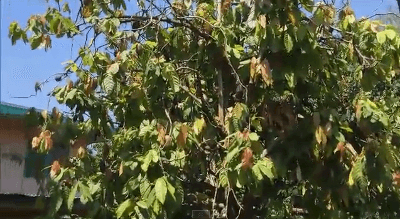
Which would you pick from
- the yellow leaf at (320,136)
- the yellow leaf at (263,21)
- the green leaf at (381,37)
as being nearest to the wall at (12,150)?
the yellow leaf at (263,21)

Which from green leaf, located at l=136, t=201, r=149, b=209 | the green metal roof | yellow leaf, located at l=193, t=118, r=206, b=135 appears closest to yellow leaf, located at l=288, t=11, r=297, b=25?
yellow leaf, located at l=193, t=118, r=206, b=135

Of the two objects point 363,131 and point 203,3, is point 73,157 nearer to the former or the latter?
point 203,3

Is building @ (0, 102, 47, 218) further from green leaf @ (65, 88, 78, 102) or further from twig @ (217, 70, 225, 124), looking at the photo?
twig @ (217, 70, 225, 124)

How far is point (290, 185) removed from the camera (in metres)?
4.40

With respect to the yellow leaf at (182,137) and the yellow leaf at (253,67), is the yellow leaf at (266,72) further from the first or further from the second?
the yellow leaf at (182,137)

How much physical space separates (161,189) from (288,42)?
1.19 m

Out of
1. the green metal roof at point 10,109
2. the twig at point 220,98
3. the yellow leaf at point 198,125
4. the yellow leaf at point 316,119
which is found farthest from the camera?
the green metal roof at point 10,109

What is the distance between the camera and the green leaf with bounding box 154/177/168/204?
3.39 m

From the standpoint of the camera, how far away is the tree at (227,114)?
3791mm

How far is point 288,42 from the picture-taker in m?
3.78

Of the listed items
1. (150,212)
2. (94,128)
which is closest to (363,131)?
(150,212)

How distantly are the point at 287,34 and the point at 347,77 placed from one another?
49.7 inches

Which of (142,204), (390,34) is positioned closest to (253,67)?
(390,34)

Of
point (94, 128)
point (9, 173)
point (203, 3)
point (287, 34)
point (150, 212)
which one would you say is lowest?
point (150, 212)
